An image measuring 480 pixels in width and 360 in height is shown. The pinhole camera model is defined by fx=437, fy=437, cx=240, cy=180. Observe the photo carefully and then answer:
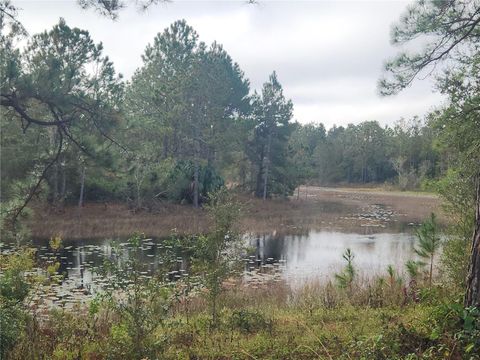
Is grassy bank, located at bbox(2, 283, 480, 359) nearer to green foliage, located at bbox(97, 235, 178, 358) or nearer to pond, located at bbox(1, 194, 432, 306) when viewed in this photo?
green foliage, located at bbox(97, 235, 178, 358)

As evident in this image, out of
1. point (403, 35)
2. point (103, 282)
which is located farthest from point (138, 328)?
point (103, 282)

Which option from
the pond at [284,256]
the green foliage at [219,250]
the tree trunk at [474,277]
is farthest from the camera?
the pond at [284,256]

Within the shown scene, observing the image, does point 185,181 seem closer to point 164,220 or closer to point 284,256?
point 164,220

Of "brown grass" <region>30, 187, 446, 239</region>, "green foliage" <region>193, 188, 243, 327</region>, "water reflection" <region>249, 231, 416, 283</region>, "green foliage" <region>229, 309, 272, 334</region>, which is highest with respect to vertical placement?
"green foliage" <region>193, 188, 243, 327</region>

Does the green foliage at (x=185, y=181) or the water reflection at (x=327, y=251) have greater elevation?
the green foliage at (x=185, y=181)

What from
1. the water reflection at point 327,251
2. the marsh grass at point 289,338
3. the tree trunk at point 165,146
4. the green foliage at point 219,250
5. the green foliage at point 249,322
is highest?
the tree trunk at point 165,146

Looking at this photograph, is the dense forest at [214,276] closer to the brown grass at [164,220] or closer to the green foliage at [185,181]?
the brown grass at [164,220]

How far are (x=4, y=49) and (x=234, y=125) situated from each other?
29923 mm

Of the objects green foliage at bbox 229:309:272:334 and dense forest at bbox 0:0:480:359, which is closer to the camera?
dense forest at bbox 0:0:480:359

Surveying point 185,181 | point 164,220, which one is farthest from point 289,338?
point 185,181

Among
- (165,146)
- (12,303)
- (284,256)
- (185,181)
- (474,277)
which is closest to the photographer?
(474,277)

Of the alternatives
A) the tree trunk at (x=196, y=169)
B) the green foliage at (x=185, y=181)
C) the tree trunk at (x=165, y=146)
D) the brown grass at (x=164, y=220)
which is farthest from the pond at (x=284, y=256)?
the tree trunk at (x=165, y=146)

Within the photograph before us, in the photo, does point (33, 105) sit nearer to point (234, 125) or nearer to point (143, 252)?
point (143, 252)

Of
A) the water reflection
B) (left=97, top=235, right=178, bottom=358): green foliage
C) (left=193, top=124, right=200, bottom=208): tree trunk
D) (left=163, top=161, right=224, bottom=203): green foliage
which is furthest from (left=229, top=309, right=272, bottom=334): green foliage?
(left=193, top=124, right=200, bottom=208): tree trunk
